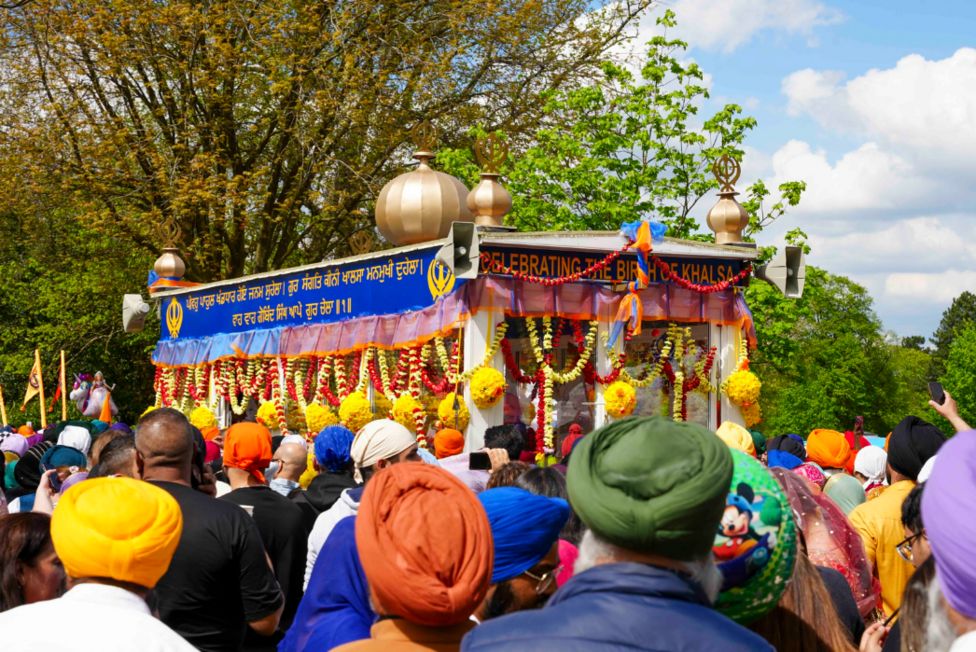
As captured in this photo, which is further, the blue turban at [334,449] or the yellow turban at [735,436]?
the blue turban at [334,449]

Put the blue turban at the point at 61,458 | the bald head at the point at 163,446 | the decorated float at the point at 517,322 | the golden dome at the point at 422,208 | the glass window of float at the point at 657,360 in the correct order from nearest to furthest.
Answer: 1. the bald head at the point at 163,446
2. the blue turban at the point at 61,458
3. the decorated float at the point at 517,322
4. the glass window of float at the point at 657,360
5. the golden dome at the point at 422,208

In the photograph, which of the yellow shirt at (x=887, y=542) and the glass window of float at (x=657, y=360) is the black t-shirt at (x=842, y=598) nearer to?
the yellow shirt at (x=887, y=542)

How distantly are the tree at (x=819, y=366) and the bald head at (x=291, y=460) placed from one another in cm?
2062

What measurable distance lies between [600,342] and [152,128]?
17114mm

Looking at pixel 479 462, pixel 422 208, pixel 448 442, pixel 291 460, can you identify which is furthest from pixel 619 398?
pixel 291 460

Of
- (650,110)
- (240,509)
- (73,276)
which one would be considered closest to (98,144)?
(73,276)

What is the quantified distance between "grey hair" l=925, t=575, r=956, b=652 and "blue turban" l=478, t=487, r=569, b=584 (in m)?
1.30

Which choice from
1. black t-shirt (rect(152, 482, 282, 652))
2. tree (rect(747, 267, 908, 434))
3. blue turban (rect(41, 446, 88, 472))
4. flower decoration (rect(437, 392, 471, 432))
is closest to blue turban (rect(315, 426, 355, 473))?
blue turban (rect(41, 446, 88, 472))

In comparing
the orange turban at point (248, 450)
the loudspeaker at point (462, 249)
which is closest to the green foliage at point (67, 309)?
the loudspeaker at point (462, 249)

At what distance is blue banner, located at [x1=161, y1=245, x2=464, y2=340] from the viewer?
1550 centimetres

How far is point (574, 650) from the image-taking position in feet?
8.00

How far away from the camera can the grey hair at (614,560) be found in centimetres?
261

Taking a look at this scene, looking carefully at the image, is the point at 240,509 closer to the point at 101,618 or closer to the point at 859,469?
the point at 101,618

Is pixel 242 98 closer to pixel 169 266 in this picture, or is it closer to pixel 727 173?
pixel 169 266
